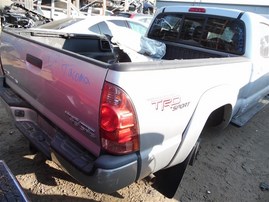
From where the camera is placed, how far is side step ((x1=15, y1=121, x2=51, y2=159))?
8.25ft

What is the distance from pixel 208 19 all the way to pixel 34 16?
802 centimetres

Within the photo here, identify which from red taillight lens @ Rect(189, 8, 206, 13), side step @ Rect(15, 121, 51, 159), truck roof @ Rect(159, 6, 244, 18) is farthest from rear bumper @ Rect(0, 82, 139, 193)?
red taillight lens @ Rect(189, 8, 206, 13)

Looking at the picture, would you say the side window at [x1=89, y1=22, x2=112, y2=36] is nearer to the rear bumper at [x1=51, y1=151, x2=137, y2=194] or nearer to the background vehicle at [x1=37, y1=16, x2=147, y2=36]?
the background vehicle at [x1=37, y1=16, x2=147, y2=36]

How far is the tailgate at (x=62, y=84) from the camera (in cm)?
206

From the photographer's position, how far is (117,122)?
1972 millimetres

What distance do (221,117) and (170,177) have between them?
1.30m

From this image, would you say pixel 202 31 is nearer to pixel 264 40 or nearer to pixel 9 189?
pixel 264 40

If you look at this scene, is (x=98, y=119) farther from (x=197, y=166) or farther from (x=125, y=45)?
(x=197, y=166)

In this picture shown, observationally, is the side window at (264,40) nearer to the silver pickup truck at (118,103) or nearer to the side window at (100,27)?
the silver pickup truck at (118,103)

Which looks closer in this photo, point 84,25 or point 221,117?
point 221,117

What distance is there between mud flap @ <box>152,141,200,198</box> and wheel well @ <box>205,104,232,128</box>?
0.95 metres

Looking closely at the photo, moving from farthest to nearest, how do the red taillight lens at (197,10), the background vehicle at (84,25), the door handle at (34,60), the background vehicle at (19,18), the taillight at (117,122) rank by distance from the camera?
→ the background vehicle at (19,18) < the background vehicle at (84,25) < the red taillight lens at (197,10) < the door handle at (34,60) < the taillight at (117,122)

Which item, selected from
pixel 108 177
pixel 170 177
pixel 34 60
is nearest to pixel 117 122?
pixel 108 177

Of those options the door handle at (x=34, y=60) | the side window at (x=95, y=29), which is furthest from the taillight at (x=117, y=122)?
the side window at (x=95, y=29)
